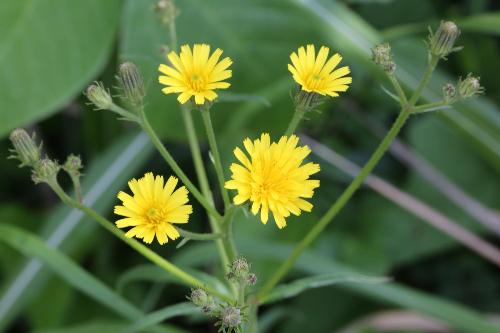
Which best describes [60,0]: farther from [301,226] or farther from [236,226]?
[301,226]

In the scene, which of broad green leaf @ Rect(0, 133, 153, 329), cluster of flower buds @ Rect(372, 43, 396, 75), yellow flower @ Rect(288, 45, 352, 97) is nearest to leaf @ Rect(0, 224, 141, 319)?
broad green leaf @ Rect(0, 133, 153, 329)

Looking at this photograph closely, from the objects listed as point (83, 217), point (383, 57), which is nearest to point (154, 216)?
point (383, 57)

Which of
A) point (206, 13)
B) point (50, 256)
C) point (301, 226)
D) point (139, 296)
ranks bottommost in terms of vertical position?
point (50, 256)

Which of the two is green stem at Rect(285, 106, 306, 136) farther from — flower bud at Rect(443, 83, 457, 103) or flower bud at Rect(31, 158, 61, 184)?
flower bud at Rect(31, 158, 61, 184)

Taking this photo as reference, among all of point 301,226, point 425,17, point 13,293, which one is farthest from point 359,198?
point 13,293

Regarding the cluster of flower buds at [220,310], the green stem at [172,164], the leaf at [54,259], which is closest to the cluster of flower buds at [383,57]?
the green stem at [172,164]
